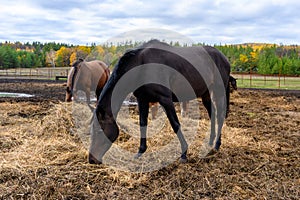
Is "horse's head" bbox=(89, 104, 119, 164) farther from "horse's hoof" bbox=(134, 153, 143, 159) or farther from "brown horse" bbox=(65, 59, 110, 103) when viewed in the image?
"brown horse" bbox=(65, 59, 110, 103)

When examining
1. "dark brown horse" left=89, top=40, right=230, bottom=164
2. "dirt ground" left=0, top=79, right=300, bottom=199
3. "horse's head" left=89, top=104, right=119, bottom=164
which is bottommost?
"dirt ground" left=0, top=79, right=300, bottom=199

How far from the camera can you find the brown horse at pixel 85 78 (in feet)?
25.8

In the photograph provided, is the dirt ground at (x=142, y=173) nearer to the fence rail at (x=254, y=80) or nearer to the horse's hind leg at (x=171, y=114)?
the horse's hind leg at (x=171, y=114)

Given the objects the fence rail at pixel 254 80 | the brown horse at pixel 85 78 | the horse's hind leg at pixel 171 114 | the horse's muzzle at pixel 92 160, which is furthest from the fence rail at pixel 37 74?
the horse's hind leg at pixel 171 114

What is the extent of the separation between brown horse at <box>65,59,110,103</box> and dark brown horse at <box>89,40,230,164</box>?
13.4 ft

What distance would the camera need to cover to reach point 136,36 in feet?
17.7

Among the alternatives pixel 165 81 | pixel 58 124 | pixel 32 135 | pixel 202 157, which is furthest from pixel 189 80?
pixel 32 135

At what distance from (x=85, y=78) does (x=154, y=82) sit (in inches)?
185

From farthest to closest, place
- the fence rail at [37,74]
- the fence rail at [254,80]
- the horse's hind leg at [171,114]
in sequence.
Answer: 1. the fence rail at [37,74]
2. the fence rail at [254,80]
3. the horse's hind leg at [171,114]

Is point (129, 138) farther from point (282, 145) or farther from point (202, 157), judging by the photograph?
point (282, 145)

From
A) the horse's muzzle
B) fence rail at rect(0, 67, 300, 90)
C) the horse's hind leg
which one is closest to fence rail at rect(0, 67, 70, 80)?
fence rail at rect(0, 67, 300, 90)

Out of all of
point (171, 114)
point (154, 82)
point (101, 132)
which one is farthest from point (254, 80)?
point (101, 132)

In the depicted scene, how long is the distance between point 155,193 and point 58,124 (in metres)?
3.34

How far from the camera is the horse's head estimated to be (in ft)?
12.4
